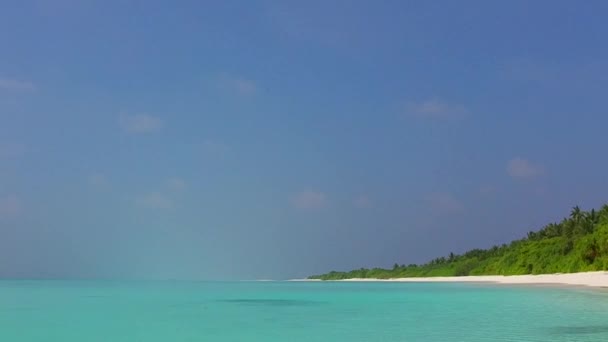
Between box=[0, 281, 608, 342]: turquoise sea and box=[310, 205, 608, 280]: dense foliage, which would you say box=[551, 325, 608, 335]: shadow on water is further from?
box=[310, 205, 608, 280]: dense foliage

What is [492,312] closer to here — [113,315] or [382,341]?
[382,341]

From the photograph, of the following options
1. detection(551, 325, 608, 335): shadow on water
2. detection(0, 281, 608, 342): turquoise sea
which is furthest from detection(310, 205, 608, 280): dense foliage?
detection(551, 325, 608, 335): shadow on water

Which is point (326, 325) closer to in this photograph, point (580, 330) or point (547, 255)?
point (580, 330)

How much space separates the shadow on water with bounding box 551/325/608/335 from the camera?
16.2 metres

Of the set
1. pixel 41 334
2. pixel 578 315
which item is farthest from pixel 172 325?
pixel 578 315

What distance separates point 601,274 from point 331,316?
34748mm

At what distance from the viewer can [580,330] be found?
16719 mm

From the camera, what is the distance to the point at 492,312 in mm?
23344

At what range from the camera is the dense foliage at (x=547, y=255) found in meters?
56.4

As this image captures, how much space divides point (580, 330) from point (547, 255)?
178ft

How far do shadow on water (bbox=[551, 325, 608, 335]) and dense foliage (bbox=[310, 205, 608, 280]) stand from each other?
38.7m

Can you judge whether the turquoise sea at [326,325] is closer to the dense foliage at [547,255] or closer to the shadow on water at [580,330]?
the shadow on water at [580,330]

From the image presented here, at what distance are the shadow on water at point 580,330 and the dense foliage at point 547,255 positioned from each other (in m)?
38.7

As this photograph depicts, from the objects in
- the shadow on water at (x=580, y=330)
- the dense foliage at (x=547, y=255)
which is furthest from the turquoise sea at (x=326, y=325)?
the dense foliage at (x=547, y=255)
